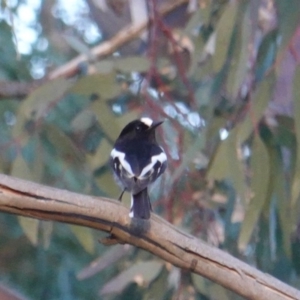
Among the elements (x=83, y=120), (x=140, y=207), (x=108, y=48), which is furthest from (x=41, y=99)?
(x=140, y=207)

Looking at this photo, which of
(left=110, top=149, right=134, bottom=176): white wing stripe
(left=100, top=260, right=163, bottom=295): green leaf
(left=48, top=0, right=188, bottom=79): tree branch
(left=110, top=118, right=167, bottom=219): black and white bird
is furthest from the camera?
(left=48, top=0, right=188, bottom=79): tree branch

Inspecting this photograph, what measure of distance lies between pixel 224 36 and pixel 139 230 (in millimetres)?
641

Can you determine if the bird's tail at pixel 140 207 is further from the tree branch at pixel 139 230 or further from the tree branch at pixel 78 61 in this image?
the tree branch at pixel 78 61

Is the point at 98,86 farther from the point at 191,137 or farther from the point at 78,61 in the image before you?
the point at 78,61

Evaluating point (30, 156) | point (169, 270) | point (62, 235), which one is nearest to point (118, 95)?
point (30, 156)

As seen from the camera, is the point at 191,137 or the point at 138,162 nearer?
the point at 138,162

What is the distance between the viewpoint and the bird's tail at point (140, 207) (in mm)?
1022

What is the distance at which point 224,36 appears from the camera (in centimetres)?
150

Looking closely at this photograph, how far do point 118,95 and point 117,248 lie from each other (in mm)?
385

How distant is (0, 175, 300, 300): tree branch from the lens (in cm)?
95

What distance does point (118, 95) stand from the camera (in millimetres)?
1690

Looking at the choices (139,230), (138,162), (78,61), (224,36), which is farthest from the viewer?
(78,61)

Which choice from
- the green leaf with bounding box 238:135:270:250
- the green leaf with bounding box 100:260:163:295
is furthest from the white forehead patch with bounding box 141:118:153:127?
the green leaf with bounding box 100:260:163:295

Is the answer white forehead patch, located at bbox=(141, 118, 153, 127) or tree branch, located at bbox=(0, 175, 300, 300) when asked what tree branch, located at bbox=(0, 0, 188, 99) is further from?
tree branch, located at bbox=(0, 175, 300, 300)
